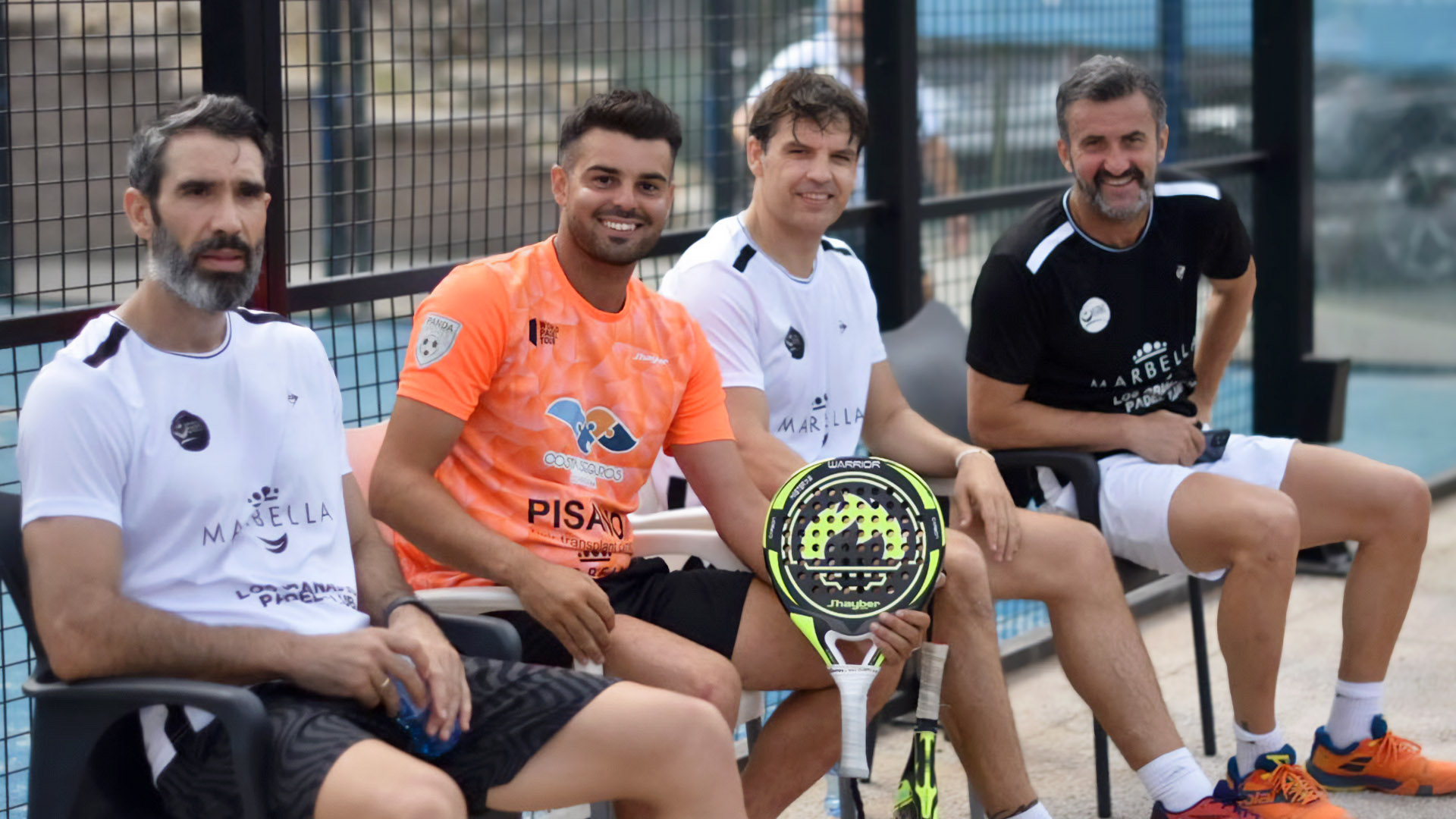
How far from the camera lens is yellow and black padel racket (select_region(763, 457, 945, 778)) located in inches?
99.4

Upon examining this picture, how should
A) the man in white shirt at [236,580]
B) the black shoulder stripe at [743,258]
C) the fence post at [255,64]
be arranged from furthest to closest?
the black shoulder stripe at [743,258] → the fence post at [255,64] → the man in white shirt at [236,580]

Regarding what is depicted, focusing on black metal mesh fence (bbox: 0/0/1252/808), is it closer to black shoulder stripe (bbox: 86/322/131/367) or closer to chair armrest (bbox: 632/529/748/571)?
black shoulder stripe (bbox: 86/322/131/367)

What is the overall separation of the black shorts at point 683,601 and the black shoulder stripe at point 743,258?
649 millimetres

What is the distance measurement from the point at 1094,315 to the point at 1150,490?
38 cm

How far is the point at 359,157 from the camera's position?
3264mm

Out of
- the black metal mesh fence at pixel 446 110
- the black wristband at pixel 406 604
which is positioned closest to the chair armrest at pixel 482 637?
the black wristband at pixel 406 604

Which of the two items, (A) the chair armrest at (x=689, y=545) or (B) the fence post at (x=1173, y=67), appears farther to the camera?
(B) the fence post at (x=1173, y=67)

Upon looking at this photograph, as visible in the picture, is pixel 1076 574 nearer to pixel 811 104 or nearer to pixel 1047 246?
pixel 1047 246

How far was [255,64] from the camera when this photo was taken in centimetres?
274

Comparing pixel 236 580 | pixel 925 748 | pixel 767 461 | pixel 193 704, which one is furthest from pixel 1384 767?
pixel 193 704

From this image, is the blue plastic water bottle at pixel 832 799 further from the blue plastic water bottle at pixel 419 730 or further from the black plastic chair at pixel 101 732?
the black plastic chair at pixel 101 732

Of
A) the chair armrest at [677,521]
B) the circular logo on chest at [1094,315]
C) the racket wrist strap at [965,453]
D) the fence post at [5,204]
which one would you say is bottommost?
the chair armrest at [677,521]

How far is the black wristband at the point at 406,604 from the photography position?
2381mm

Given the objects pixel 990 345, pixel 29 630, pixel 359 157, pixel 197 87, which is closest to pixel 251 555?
pixel 29 630
